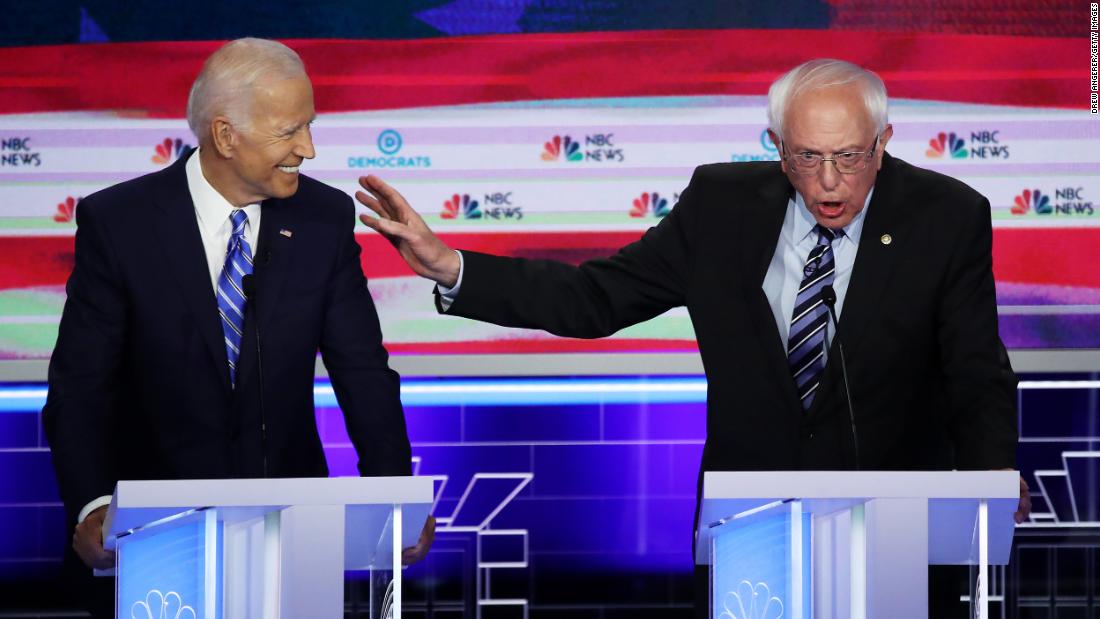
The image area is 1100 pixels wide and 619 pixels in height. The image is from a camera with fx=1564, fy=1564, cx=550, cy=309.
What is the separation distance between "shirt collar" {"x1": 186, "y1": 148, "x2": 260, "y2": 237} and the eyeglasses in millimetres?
1103

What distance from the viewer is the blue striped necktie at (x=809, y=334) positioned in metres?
2.91

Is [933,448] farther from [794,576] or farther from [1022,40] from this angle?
[1022,40]

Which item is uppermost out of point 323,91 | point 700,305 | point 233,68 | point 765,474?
point 323,91

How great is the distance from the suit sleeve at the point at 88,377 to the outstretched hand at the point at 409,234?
553 millimetres

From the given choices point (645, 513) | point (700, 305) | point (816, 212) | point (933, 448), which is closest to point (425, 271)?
point (700, 305)

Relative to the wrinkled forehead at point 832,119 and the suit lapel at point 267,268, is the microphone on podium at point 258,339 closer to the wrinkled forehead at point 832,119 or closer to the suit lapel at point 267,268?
the suit lapel at point 267,268

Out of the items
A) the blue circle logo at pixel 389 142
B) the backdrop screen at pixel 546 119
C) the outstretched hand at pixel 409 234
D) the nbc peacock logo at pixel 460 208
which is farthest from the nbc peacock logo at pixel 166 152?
the outstretched hand at pixel 409 234

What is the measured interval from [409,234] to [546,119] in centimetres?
199

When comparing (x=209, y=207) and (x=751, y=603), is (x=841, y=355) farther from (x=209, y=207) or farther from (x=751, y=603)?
(x=209, y=207)

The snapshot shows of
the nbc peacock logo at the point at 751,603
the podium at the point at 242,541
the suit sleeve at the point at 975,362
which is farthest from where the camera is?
the suit sleeve at the point at 975,362

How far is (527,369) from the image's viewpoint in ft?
15.7

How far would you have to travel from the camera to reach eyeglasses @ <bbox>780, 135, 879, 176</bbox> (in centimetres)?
288

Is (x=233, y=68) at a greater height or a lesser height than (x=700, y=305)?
greater

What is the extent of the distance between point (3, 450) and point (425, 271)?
2564 millimetres
